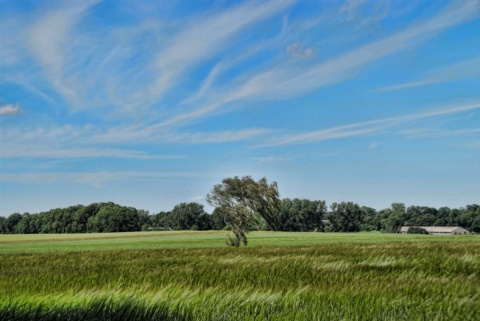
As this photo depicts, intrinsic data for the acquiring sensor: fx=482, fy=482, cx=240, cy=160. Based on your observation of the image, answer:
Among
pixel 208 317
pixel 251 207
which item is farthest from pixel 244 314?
pixel 251 207

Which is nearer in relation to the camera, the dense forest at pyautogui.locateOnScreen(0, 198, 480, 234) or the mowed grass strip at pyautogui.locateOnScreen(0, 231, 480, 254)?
the mowed grass strip at pyautogui.locateOnScreen(0, 231, 480, 254)

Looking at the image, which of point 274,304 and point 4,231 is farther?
point 4,231

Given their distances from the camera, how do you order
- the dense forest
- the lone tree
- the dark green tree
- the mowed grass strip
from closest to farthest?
the lone tree
the mowed grass strip
the dense forest
the dark green tree

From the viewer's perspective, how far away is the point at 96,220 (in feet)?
445

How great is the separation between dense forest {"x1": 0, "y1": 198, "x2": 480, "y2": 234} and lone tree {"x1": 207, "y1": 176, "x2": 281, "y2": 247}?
294ft

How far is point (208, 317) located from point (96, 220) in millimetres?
136987

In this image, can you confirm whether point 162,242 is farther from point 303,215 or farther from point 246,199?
point 303,215

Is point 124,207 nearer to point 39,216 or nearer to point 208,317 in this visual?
point 39,216

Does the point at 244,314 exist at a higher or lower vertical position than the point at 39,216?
lower

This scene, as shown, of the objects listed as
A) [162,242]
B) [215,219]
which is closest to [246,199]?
[162,242]

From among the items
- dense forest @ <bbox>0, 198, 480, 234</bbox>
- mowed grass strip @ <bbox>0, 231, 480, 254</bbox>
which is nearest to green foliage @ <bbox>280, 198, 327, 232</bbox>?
dense forest @ <bbox>0, 198, 480, 234</bbox>

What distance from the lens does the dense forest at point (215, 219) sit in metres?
139

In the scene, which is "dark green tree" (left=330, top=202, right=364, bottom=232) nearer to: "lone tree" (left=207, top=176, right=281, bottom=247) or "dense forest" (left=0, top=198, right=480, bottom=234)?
"dense forest" (left=0, top=198, right=480, bottom=234)

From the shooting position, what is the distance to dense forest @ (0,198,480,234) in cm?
13871
